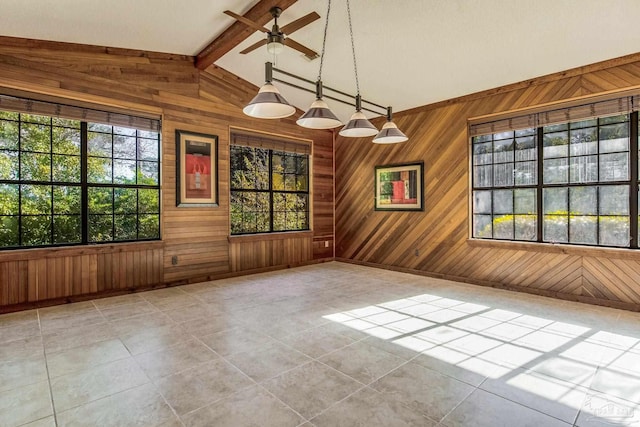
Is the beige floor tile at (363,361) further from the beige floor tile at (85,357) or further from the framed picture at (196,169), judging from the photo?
the framed picture at (196,169)

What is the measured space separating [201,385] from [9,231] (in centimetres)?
351

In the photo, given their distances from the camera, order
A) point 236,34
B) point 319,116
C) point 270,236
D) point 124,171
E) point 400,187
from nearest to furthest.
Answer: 1. point 319,116
2. point 236,34
3. point 124,171
4. point 400,187
5. point 270,236

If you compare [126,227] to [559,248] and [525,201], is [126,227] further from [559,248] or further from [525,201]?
[559,248]

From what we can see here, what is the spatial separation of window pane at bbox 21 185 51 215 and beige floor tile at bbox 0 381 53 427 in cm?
273

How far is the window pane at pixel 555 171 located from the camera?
4.59 metres

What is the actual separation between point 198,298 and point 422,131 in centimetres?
451

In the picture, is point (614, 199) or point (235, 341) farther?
point (614, 199)

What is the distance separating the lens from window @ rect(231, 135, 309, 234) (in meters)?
6.03

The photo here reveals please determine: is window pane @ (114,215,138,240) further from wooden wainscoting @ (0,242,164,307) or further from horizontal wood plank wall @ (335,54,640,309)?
horizontal wood plank wall @ (335,54,640,309)

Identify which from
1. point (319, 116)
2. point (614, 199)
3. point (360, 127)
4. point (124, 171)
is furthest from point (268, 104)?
point (614, 199)

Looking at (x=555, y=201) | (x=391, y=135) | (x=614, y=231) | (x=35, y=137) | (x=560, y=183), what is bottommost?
(x=614, y=231)

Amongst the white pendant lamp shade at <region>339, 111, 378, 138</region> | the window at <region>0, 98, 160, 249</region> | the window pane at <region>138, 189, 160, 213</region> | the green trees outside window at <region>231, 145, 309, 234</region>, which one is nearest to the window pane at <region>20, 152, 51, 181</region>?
the window at <region>0, 98, 160, 249</region>

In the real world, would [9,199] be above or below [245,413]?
above

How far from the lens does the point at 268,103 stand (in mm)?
2836
